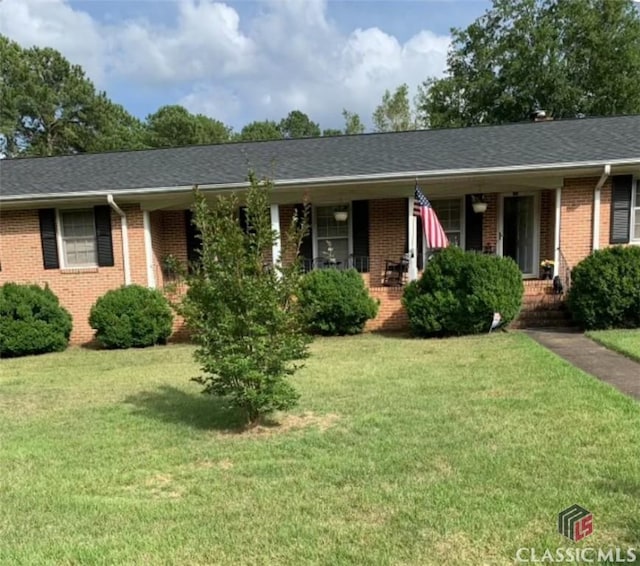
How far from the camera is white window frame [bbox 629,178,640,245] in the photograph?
32.8 feet

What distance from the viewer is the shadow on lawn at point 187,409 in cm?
485

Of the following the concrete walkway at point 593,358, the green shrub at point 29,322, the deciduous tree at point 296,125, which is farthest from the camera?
the deciduous tree at point 296,125

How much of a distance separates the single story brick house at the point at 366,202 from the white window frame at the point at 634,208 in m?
0.05

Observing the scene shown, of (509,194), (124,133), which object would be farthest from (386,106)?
(509,194)

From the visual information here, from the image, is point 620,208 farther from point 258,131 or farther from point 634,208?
point 258,131

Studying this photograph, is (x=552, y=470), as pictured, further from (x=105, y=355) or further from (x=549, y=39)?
(x=549, y=39)

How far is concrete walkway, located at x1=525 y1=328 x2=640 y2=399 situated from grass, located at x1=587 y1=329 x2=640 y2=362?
0.26ft

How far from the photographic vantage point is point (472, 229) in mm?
11680

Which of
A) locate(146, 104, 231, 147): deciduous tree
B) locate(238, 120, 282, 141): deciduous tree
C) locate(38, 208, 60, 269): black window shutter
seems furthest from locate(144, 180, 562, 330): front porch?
locate(238, 120, 282, 141): deciduous tree

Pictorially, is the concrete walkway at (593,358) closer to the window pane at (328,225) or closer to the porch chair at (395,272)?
the porch chair at (395,272)

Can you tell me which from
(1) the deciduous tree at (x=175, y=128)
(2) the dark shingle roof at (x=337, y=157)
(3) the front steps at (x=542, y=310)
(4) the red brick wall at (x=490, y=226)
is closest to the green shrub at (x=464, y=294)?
(3) the front steps at (x=542, y=310)

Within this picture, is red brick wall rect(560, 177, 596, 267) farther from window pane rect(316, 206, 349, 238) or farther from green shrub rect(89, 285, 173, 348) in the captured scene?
green shrub rect(89, 285, 173, 348)

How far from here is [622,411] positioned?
439cm

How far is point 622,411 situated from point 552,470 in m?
1.46
